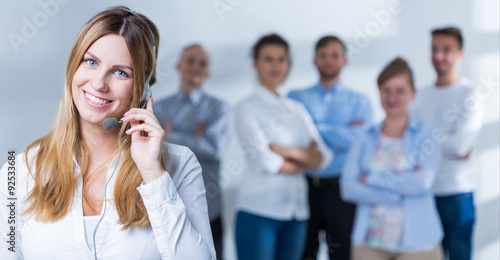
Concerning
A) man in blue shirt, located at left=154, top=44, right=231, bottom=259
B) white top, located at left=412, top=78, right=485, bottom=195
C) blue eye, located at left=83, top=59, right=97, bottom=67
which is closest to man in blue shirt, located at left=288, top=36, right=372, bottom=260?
white top, located at left=412, top=78, right=485, bottom=195

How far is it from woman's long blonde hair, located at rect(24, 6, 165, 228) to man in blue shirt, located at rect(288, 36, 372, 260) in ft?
6.96

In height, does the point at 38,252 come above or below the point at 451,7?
below

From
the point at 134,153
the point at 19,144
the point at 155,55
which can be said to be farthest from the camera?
the point at 19,144

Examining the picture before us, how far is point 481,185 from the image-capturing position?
3.36m

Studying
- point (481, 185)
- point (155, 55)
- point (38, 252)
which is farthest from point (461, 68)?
point (38, 252)

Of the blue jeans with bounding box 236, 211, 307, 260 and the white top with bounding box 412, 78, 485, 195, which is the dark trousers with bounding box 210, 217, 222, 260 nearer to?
the blue jeans with bounding box 236, 211, 307, 260

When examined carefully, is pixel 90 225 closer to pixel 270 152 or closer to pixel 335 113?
pixel 270 152

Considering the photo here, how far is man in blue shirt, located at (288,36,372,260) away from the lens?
325cm

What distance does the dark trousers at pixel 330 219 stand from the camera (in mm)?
3244

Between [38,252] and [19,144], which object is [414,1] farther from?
[38,252]

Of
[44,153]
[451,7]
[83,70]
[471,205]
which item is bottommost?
[471,205]

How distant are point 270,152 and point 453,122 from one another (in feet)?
3.60

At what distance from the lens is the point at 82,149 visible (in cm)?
129

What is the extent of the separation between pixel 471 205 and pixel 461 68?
81cm
